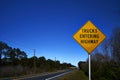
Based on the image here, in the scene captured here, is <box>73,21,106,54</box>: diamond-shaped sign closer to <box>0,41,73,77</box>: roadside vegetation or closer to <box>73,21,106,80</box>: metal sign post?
<box>73,21,106,80</box>: metal sign post

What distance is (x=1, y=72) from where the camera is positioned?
169ft

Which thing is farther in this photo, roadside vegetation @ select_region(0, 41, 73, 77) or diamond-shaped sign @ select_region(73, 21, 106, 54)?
roadside vegetation @ select_region(0, 41, 73, 77)

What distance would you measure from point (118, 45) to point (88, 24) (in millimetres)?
18420

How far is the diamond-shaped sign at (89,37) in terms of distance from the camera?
9883 millimetres

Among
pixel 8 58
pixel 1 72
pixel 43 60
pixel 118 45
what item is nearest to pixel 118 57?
pixel 118 45

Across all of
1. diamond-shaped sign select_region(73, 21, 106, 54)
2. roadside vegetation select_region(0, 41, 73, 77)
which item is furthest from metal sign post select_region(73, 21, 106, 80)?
roadside vegetation select_region(0, 41, 73, 77)

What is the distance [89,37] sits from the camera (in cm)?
998

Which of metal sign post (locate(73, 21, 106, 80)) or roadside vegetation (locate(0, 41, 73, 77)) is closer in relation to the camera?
metal sign post (locate(73, 21, 106, 80))

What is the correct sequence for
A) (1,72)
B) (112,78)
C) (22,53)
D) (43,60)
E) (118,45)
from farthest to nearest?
(43,60) < (22,53) < (1,72) < (118,45) < (112,78)

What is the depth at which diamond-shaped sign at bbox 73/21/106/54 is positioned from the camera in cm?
988

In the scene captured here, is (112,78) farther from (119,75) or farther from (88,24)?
(88,24)

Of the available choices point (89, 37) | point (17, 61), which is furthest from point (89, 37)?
point (17, 61)

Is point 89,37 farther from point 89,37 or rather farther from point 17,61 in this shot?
point 17,61

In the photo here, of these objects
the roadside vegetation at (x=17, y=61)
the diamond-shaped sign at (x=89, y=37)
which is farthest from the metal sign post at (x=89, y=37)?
the roadside vegetation at (x=17, y=61)
